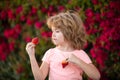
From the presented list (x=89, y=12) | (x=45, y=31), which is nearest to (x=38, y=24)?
(x=45, y=31)

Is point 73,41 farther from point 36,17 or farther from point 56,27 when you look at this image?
point 36,17

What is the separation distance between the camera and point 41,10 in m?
7.05

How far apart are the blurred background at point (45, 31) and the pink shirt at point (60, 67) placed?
1.55m

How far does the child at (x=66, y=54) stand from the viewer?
4.34m

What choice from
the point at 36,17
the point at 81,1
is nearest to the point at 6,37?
the point at 36,17

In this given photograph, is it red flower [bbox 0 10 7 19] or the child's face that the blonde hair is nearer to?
the child's face

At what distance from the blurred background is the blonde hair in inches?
58.1

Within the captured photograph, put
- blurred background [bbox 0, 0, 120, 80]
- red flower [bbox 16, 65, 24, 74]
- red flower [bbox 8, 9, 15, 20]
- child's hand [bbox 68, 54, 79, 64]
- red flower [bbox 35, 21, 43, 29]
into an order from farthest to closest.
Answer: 1. red flower [bbox 8, 9, 15, 20]
2. red flower [bbox 16, 65, 24, 74]
3. red flower [bbox 35, 21, 43, 29]
4. blurred background [bbox 0, 0, 120, 80]
5. child's hand [bbox 68, 54, 79, 64]

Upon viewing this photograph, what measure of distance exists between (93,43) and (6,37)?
7.57 ft

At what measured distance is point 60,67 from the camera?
4.40 metres

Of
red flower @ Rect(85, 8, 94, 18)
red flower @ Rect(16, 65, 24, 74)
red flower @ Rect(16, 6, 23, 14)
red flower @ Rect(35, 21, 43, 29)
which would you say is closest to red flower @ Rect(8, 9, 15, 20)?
red flower @ Rect(16, 6, 23, 14)

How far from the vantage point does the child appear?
4.34 metres

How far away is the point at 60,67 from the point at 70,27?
0.40 m

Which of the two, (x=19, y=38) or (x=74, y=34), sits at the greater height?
(x=74, y=34)
